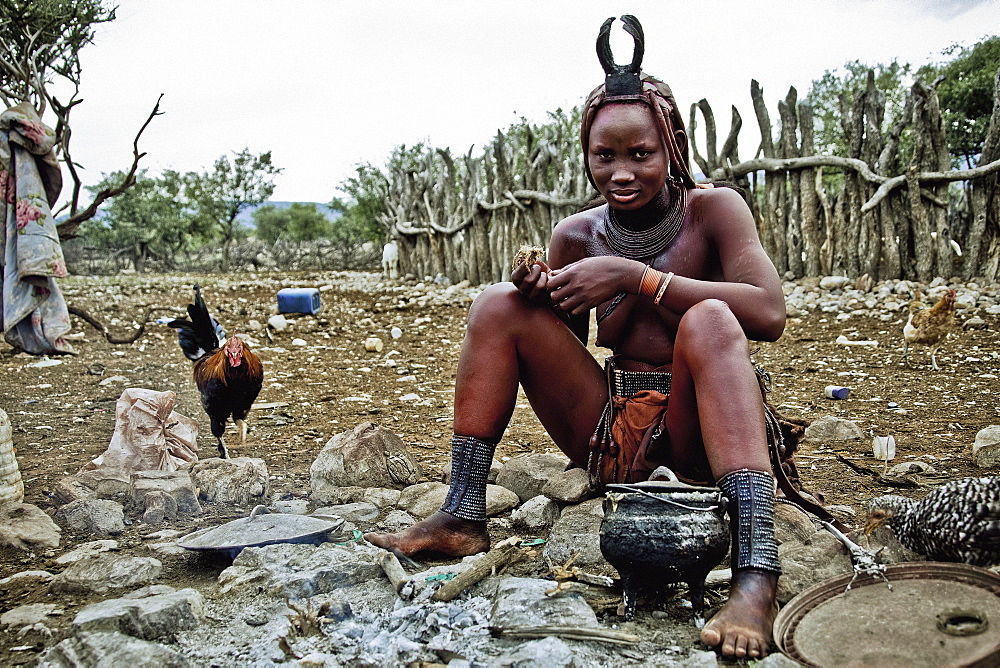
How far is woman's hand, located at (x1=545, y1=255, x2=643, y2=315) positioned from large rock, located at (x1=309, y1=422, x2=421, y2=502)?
1395 millimetres

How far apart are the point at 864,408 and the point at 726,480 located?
283cm

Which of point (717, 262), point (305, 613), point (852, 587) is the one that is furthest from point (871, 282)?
point (305, 613)

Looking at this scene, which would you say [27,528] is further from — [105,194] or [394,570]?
[105,194]

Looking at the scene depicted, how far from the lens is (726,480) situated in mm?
1728

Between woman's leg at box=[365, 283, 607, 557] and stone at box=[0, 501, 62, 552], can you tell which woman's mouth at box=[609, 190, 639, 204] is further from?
stone at box=[0, 501, 62, 552]

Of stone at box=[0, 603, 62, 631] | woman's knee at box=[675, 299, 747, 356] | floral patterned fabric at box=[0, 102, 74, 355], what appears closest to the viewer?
woman's knee at box=[675, 299, 747, 356]

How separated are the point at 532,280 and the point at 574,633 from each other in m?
0.93

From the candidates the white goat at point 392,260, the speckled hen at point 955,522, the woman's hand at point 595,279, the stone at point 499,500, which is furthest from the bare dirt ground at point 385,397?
the white goat at point 392,260

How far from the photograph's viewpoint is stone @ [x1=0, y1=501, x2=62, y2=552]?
2480 millimetres

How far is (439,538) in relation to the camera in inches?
84.7

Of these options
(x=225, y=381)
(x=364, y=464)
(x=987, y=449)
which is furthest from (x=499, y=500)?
(x=225, y=381)

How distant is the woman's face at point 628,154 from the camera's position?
2.06m

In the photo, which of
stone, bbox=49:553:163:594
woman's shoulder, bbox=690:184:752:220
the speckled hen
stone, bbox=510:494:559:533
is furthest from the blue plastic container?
the speckled hen

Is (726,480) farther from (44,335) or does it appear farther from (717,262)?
(44,335)
